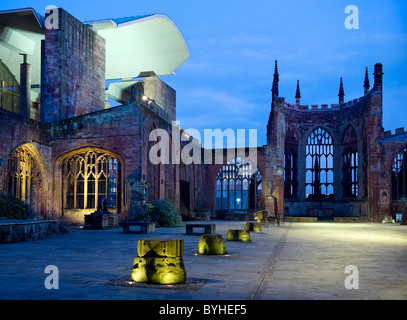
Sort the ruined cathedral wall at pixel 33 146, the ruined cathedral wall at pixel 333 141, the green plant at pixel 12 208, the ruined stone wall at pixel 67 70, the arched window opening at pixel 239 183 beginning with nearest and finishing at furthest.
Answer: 1. the green plant at pixel 12 208
2. the ruined cathedral wall at pixel 33 146
3. the ruined stone wall at pixel 67 70
4. the arched window opening at pixel 239 183
5. the ruined cathedral wall at pixel 333 141

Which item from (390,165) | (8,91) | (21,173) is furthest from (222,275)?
(390,165)

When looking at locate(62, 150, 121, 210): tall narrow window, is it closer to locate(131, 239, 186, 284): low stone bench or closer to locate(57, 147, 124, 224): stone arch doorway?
locate(57, 147, 124, 224): stone arch doorway

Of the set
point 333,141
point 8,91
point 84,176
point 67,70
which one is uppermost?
point 8,91

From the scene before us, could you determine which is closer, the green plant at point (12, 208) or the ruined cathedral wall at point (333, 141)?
the green plant at point (12, 208)

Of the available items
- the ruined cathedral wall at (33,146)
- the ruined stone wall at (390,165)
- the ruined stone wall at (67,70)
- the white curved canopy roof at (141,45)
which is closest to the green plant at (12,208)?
the ruined cathedral wall at (33,146)

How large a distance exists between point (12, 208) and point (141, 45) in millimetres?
21818

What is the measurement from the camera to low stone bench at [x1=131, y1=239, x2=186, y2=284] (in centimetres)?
557

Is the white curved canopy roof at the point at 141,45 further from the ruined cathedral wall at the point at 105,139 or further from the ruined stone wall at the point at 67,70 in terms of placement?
the ruined cathedral wall at the point at 105,139

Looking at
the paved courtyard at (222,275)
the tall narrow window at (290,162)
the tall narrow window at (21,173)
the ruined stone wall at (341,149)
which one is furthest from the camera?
the tall narrow window at (290,162)

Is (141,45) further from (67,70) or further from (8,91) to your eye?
(67,70)

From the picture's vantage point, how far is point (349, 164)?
1602 inches

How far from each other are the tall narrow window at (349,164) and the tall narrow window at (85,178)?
2687cm

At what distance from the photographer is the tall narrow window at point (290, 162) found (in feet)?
138
